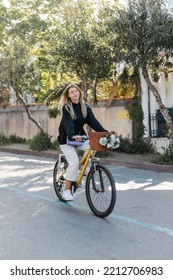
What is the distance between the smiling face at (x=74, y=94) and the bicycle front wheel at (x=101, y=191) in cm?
110

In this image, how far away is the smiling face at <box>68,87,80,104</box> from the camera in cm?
607

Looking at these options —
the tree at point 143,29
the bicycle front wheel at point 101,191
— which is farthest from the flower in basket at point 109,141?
the tree at point 143,29

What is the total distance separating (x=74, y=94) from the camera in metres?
6.06

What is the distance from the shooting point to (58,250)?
4.36 m

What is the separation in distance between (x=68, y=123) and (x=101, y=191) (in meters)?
1.09

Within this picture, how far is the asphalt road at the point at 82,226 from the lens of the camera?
4.30m

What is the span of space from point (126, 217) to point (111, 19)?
24.1 ft

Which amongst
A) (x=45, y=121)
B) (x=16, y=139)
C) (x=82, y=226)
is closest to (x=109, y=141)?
(x=82, y=226)

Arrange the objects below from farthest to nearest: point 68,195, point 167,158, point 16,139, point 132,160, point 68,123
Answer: point 16,139 → point 132,160 → point 167,158 → point 68,195 → point 68,123

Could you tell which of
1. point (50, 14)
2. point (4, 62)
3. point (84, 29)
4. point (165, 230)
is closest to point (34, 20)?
point (50, 14)

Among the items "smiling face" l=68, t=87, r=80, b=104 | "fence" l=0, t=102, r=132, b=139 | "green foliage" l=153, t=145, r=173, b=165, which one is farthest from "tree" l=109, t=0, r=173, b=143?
"smiling face" l=68, t=87, r=80, b=104

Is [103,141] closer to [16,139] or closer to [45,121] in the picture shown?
[45,121]
